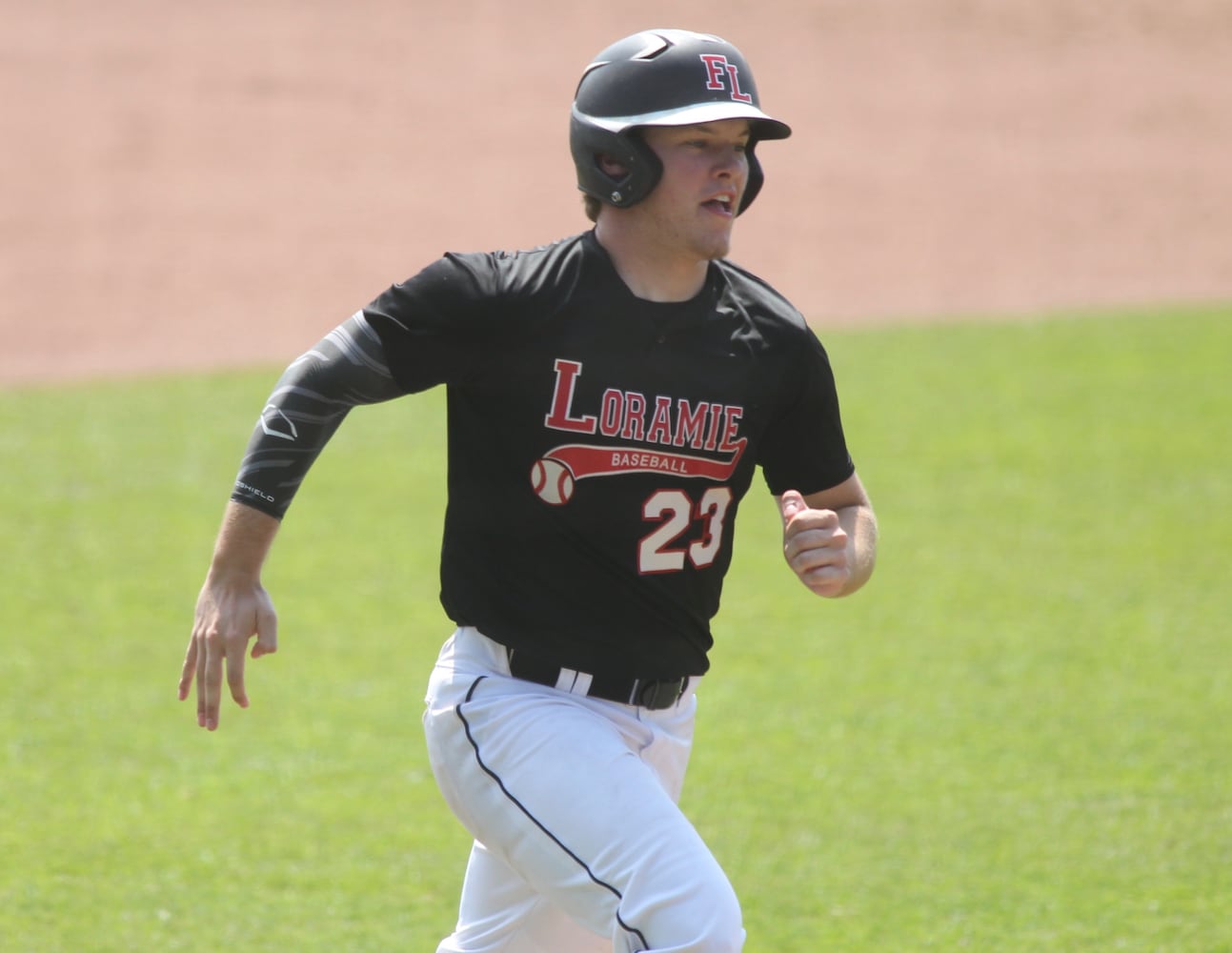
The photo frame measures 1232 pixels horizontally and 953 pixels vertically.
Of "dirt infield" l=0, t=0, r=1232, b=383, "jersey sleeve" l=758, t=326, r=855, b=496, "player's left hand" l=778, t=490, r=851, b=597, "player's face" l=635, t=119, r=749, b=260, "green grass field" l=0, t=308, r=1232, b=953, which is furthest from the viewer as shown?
"dirt infield" l=0, t=0, r=1232, b=383

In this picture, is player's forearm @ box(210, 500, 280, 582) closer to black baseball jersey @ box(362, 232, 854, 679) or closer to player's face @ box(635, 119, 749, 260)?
black baseball jersey @ box(362, 232, 854, 679)

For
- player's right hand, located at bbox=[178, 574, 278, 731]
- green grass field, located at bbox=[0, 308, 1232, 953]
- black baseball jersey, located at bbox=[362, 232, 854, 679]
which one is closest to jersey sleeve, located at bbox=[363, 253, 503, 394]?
black baseball jersey, located at bbox=[362, 232, 854, 679]

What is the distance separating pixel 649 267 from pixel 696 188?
0.63 ft

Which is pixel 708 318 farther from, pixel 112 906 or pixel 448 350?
pixel 112 906

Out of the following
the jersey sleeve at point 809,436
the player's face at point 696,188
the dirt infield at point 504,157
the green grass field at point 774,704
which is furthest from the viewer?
the dirt infield at point 504,157

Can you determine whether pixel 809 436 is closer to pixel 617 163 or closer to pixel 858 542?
pixel 858 542

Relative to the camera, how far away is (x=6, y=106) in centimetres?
2000

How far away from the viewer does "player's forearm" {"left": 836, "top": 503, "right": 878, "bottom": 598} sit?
345 centimetres

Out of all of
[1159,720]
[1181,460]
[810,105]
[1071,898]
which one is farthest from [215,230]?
[1071,898]

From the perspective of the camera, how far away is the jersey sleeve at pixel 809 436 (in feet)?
11.6

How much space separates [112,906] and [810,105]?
1904cm

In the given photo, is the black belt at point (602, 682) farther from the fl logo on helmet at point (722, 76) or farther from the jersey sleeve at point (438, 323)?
the fl logo on helmet at point (722, 76)

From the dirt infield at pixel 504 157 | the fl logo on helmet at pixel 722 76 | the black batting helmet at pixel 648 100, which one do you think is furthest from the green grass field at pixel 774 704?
the dirt infield at pixel 504 157

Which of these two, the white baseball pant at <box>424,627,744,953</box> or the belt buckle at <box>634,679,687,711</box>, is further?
the belt buckle at <box>634,679,687,711</box>
